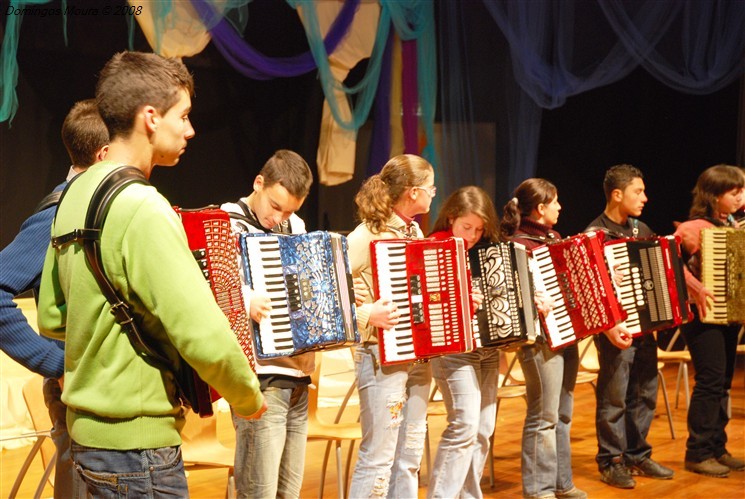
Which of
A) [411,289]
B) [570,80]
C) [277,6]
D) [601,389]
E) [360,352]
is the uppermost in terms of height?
[277,6]

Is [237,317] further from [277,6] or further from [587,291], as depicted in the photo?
[277,6]

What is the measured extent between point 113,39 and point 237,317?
4843 millimetres

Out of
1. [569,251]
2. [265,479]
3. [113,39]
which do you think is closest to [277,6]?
[113,39]

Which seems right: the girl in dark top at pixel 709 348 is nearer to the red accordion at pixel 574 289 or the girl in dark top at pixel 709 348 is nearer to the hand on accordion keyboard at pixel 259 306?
the red accordion at pixel 574 289

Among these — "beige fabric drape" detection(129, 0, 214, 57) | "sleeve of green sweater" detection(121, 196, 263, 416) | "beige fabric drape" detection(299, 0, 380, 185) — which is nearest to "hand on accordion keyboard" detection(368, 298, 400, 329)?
"sleeve of green sweater" detection(121, 196, 263, 416)

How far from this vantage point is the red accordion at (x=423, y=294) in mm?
3391

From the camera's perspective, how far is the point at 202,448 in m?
3.72

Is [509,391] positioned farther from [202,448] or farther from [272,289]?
[272,289]

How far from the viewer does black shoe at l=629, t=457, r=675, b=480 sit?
486 cm

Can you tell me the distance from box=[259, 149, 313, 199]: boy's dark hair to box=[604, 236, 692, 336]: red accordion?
1963mm

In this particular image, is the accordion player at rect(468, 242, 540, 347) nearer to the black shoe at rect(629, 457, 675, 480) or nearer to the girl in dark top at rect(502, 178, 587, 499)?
the girl in dark top at rect(502, 178, 587, 499)

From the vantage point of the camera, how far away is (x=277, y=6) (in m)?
8.23

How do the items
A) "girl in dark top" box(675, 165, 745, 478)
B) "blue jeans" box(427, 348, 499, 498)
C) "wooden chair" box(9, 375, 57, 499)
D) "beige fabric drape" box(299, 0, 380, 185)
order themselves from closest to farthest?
1. "wooden chair" box(9, 375, 57, 499)
2. "blue jeans" box(427, 348, 499, 498)
3. "girl in dark top" box(675, 165, 745, 478)
4. "beige fabric drape" box(299, 0, 380, 185)

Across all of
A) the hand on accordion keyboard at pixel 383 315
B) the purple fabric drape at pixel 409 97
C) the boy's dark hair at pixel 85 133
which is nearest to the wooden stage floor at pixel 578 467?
the hand on accordion keyboard at pixel 383 315
